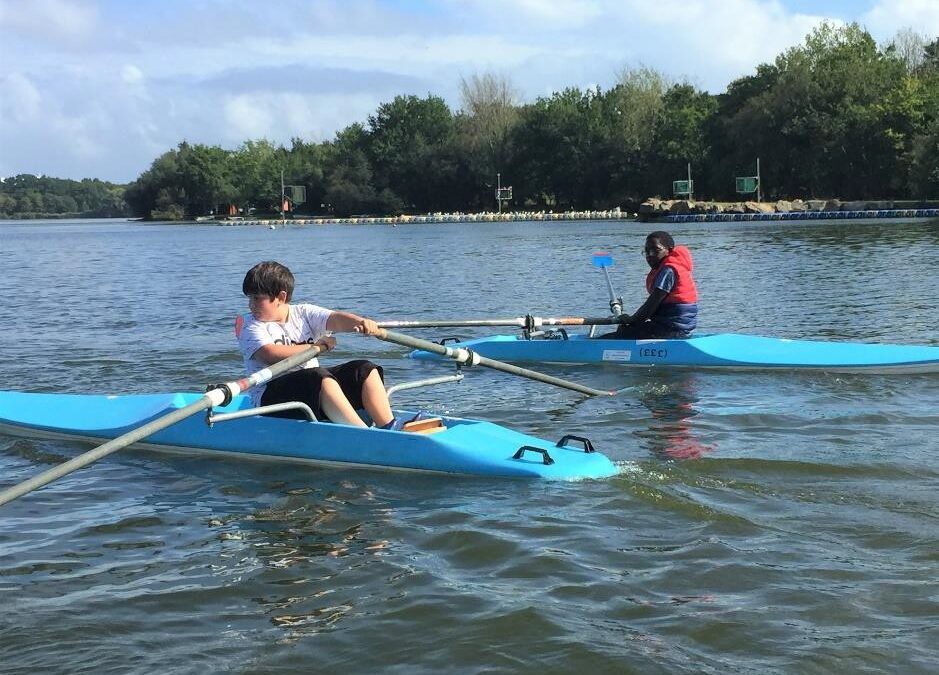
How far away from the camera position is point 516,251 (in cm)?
4325

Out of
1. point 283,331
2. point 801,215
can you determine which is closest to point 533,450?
point 283,331

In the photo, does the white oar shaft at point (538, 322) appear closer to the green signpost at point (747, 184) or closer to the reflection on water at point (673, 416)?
the reflection on water at point (673, 416)

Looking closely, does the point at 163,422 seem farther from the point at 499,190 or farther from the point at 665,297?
the point at 499,190

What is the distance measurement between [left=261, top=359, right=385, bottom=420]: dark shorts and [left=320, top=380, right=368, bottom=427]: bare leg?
0.04m

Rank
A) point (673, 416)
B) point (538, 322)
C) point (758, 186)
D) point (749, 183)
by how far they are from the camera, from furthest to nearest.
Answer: point (749, 183), point (758, 186), point (538, 322), point (673, 416)

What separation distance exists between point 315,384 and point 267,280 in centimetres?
87

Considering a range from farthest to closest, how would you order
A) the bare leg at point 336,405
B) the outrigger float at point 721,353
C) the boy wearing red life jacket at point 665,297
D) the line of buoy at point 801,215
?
1. the line of buoy at point 801,215
2. the boy wearing red life jacket at point 665,297
3. the outrigger float at point 721,353
4. the bare leg at point 336,405

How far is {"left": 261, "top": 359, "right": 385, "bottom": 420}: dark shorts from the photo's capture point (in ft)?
24.7

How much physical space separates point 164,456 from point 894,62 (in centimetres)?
7983

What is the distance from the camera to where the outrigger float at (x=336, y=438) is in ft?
23.1

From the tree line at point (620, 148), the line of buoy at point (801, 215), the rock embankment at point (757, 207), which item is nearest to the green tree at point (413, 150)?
the tree line at point (620, 148)

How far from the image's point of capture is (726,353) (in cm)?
1173

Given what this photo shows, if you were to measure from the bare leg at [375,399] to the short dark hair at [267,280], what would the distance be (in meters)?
0.92

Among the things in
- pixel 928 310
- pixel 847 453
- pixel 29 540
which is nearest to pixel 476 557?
pixel 29 540
